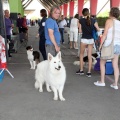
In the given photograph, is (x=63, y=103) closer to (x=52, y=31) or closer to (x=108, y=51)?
(x=52, y=31)

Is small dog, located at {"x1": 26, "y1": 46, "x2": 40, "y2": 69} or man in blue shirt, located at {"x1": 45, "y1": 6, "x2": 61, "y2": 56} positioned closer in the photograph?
man in blue shirt, located at {"x1": 45, "y1": 6, "x2": 61, "y2": 56}

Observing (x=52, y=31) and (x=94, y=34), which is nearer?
(x=52, y=31)

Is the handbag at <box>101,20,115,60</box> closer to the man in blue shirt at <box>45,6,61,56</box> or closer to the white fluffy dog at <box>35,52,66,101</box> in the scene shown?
the man in blue shirt at <box>45,6,61,56</box>

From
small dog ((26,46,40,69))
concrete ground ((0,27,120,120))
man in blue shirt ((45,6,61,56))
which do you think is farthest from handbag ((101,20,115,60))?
small dog ((26,46,40,69))

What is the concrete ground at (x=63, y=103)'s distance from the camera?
475cm

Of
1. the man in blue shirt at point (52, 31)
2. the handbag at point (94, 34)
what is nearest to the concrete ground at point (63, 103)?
the man in blue shirt at point (52, 31)

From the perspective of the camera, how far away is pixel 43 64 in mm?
6035

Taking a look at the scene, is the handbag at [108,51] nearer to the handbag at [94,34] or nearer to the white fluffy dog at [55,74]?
the handbag at [94,34]

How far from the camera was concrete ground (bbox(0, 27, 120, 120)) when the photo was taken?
475 cm

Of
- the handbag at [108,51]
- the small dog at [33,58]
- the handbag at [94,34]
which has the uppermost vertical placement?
the handbag at [94,34]

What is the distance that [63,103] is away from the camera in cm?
541

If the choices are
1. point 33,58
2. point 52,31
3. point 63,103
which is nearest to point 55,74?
point 63,103

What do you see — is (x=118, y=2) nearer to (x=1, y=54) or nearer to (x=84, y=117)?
(x=1, y=54)

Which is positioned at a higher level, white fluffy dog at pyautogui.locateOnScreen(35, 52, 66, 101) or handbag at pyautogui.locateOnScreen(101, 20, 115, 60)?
handbag at pyautogui.locateOnScreen(101, 20, 115, 60)
